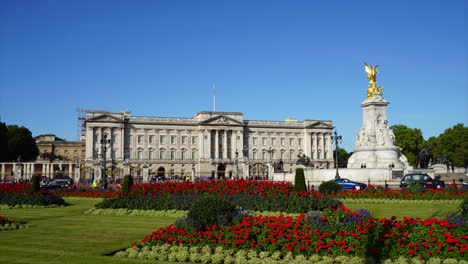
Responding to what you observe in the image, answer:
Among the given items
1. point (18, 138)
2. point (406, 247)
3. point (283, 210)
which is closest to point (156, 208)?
point (283, 210)

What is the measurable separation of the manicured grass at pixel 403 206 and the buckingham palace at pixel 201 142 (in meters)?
59.2

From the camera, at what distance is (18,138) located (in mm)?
85625

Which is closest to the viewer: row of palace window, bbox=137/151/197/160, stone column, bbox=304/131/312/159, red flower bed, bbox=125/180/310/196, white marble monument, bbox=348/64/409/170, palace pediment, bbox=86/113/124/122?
red flower bed, bbox=125/180/310/196

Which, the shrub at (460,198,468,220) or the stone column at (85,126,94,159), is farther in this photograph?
the stone column at (85,126,94,159)

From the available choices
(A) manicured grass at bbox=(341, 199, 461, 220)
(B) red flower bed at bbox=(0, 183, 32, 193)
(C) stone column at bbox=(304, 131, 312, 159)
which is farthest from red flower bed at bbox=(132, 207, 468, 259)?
(C) stone column at bbox=(304, 131, 312, 159)

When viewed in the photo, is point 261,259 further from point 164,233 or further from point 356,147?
point 356,147

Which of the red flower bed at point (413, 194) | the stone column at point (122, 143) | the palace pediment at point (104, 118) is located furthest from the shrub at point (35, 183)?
the stone column at point (122, 143)

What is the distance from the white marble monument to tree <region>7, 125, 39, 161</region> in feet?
233

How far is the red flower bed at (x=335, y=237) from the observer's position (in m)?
8.41

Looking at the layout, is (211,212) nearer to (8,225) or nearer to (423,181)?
(8,225)

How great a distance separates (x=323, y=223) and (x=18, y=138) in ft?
292

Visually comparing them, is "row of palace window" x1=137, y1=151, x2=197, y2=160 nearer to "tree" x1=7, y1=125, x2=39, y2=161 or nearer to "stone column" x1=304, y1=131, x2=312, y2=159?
"tree" x1=7, y1=125, x2=39, y2=161

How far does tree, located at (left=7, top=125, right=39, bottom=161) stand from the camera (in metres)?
84.9

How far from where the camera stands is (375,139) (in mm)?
38188
